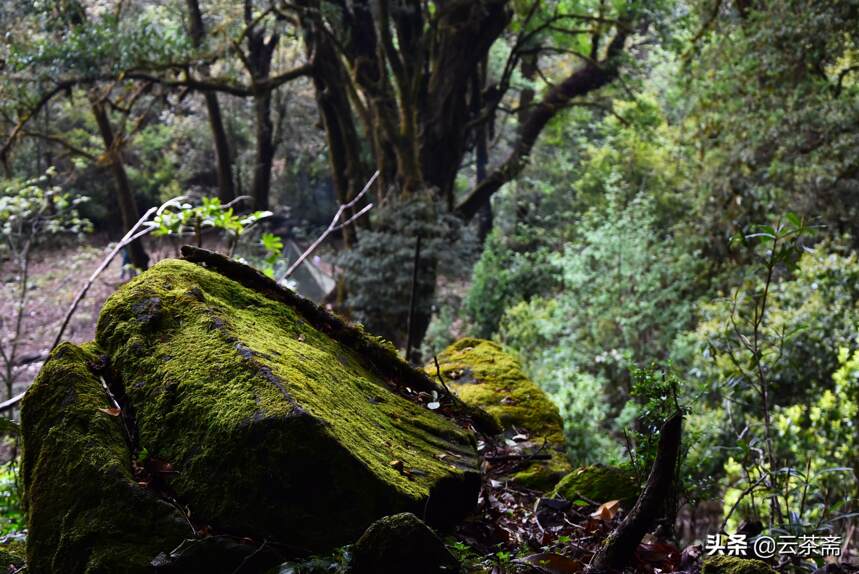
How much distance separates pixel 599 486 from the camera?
9.46 ft

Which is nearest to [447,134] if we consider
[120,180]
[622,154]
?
[622,154]

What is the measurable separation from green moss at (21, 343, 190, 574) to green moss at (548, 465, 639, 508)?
1.57 meters

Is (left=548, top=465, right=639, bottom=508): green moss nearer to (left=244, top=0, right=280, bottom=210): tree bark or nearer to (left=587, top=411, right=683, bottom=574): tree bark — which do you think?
(left=587, top=411, right=683, bottom=574): tree bark

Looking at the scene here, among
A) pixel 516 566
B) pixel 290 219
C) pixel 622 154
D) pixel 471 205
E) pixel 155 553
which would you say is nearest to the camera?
pixel 155 553

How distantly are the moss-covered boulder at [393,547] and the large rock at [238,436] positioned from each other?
17 cm

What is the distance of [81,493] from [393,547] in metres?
0.85

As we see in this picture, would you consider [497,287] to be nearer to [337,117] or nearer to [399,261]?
[399,261]

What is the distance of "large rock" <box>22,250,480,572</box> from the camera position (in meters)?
1.92

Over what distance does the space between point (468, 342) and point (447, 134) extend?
879cm

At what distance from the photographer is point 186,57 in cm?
1081

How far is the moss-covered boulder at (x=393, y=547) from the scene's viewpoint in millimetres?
1781

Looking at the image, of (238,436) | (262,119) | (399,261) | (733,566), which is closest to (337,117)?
(399,261)

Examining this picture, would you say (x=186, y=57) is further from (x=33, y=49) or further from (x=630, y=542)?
(x=630, y=542)

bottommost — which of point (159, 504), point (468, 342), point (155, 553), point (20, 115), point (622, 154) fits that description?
point (155, 553)
